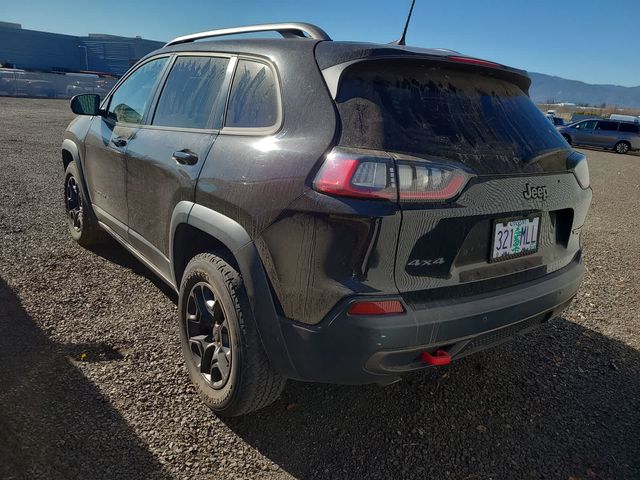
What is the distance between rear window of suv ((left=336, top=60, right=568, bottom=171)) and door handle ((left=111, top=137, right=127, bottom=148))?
1984 mm

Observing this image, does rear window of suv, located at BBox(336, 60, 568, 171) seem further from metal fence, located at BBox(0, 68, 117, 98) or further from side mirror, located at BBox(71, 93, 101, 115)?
metal fence, located at BBox(0, 68, 117, 98)

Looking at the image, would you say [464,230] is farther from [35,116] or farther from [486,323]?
[35,116]

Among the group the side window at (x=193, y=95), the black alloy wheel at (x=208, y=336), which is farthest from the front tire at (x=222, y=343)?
the side window at (x=193, y=95)

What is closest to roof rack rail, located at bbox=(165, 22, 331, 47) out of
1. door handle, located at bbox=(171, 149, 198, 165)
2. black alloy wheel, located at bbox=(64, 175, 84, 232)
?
door handle, located at bbox=(171, 149, 198, 165)

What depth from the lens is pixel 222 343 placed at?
240cm

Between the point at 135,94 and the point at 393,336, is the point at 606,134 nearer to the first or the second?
the point at 135,94

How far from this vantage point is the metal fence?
98.2 ft

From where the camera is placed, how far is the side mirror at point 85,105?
12.8 feet

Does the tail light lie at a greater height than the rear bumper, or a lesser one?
greater

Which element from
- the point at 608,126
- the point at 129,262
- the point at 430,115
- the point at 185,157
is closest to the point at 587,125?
the point at 608,126

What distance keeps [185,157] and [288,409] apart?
1.44 metres

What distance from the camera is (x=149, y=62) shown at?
3.55 metres

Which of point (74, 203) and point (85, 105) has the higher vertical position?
point (85, 105)

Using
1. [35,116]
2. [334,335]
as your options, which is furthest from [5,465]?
[35,116]
